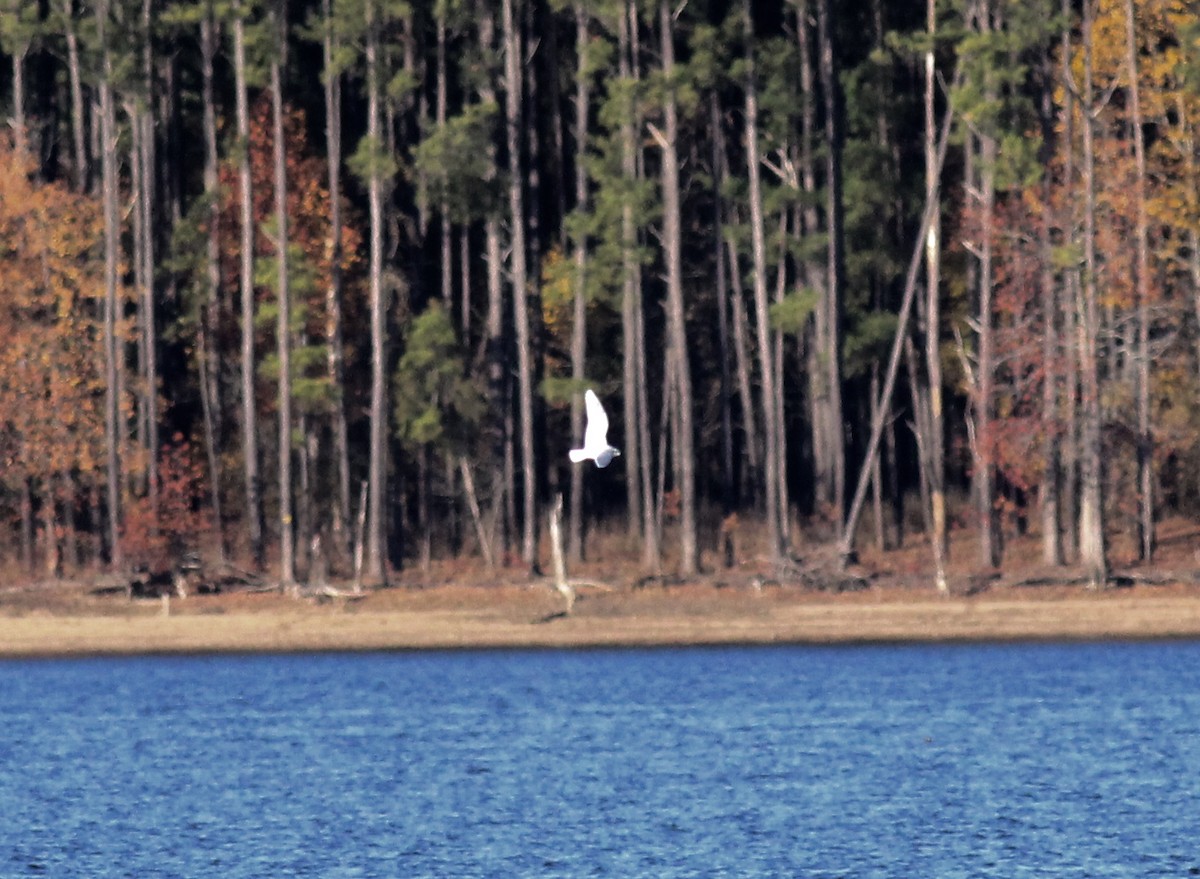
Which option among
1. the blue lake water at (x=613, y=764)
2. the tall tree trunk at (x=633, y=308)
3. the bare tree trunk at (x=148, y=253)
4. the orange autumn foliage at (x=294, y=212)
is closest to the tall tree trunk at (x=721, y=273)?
the tall tree trunk at (x=633, y=308)

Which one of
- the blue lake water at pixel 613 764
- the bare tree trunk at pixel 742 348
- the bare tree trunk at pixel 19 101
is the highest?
the bare tree trunk at pixel 19 101

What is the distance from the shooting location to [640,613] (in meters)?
47.3

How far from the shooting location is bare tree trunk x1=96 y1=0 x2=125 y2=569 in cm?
5359

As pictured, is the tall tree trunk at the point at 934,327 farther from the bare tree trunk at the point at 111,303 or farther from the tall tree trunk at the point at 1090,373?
the bare tree trunk at the point at 111,303

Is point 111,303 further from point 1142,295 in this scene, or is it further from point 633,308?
point 1142,295

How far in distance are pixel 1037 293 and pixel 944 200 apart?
21.0 feet

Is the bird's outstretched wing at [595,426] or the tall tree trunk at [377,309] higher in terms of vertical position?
the tall tree trunk at [377,309]

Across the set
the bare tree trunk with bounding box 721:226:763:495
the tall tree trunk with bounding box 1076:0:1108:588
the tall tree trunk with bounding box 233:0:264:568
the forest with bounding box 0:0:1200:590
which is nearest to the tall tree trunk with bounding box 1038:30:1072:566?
the forest with bounding box 0:0:1200:590

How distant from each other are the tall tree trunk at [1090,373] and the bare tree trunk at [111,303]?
20.4m

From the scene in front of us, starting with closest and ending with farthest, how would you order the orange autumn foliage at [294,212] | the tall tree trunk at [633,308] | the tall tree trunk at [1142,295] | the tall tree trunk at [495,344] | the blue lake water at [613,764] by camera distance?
1. the blue lake water at [613,764]
2. the tall tree trunk at [1142,295]
3. the tall tree trunk at [633,308]
4. the tall tree trunk at [495,344]
5. the orange autumn foliage at [294,212]

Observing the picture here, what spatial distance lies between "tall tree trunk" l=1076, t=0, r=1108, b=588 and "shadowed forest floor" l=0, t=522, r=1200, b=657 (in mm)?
775

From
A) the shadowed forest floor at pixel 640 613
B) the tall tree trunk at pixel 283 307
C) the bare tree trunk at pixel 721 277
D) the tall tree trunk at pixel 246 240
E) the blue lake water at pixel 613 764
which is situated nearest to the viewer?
the blue lake water at pixel 613 764

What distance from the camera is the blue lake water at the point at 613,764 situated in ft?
84.8

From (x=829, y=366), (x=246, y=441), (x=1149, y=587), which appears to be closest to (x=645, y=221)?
(x=829, y=366)
